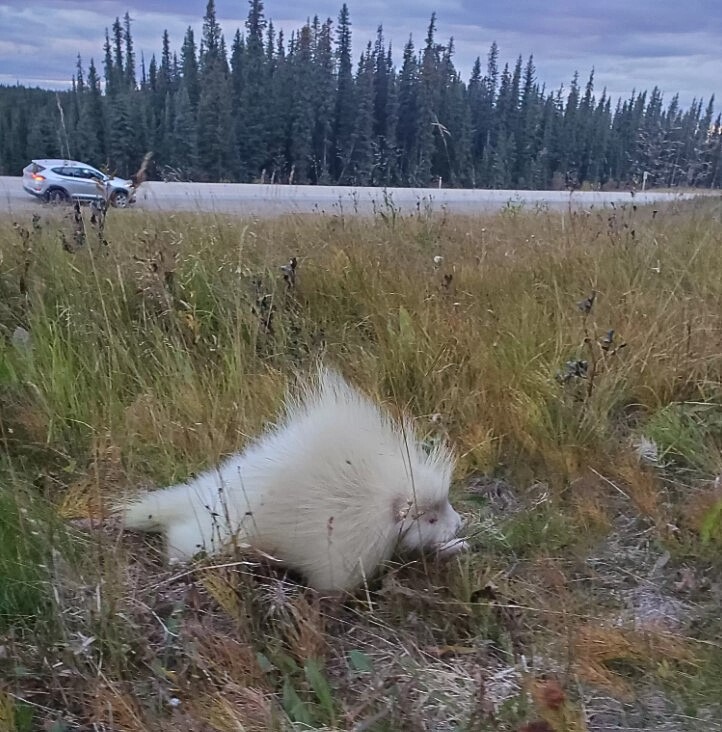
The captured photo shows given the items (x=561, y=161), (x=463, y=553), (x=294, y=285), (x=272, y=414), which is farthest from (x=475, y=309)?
(x=561, y=161)

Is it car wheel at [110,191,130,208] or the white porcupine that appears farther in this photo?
car wheel at [110,191,130,208]

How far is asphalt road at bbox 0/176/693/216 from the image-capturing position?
5.62 metres

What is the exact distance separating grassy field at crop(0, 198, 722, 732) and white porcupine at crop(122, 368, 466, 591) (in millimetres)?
67

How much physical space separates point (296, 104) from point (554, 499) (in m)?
24.8

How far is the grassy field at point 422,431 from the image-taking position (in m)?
1.38

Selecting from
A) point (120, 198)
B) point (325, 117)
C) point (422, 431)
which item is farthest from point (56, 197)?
point (325, 117)

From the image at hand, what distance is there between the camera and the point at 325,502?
1603 mm

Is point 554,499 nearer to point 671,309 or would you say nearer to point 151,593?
point 151,593

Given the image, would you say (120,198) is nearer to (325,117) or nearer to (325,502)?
(325,502)

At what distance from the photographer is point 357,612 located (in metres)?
1.58

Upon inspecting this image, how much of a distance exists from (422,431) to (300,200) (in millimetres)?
5207

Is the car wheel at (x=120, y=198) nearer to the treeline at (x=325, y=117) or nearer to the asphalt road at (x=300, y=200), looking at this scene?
the asphalt road at (x=300, y=200)

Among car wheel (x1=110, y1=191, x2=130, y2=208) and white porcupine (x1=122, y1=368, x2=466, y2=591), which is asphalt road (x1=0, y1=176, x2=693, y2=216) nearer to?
car wheel (x1=110, y1=191, x2=130, y2=208)

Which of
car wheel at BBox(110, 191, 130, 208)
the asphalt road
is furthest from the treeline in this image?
car wheel at BBox(110, 191, 130, 208)
